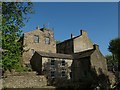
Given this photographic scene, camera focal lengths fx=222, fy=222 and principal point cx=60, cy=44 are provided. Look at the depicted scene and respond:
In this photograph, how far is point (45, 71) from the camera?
44.4 m

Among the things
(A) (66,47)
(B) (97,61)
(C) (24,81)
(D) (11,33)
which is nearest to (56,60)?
(B) (97,61)

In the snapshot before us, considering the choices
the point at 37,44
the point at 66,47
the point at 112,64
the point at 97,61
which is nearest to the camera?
the point at 97,61

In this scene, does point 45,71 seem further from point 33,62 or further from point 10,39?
point 10,39

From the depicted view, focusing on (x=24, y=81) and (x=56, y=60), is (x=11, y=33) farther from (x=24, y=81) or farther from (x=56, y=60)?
(x=56, y=60)

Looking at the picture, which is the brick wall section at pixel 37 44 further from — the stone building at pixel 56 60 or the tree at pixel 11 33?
the tree at pixel 11 33

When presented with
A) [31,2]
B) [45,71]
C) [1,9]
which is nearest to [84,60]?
[45,71]

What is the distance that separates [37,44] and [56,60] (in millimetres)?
8342

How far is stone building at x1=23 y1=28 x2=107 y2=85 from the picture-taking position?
147 feet

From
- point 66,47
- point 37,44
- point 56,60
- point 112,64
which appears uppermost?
point 37,44

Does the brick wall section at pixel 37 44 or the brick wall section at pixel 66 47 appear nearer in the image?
the brick wall section at pixel 37 44

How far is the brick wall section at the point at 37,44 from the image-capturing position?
49688 millimetres

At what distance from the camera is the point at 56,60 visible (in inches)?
1817

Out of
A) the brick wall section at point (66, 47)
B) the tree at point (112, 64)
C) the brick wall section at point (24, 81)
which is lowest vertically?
the brick wall section at point (24, 81)

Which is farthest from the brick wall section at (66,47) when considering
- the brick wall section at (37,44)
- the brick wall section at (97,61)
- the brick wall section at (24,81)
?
the brick wall section at (24,81)
